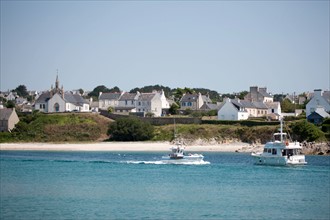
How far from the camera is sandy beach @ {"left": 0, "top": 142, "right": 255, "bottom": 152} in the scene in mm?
86812

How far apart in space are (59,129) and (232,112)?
28467mm

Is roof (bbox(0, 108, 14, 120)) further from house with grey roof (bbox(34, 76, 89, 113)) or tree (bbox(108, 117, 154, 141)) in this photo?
tree (bbox(108, 117, 154, 141))

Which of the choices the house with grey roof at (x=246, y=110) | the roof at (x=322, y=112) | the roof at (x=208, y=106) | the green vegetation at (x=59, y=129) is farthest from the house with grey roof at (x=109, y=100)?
the roof at (x=322, y=112)

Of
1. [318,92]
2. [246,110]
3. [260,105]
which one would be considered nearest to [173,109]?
[246,110]

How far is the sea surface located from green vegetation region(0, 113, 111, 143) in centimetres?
3380

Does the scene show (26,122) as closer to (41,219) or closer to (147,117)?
(147,117)

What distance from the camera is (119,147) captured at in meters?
89.6

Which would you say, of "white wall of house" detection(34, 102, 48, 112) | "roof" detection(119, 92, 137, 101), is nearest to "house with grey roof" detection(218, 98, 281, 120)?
"roof" detection(119, 92, 137, 101)

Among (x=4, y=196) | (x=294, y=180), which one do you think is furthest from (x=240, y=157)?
(x=4, y=196)

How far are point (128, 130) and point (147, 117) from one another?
8.66m

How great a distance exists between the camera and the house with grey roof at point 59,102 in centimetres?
11350

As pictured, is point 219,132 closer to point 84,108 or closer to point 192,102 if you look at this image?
point 192,102

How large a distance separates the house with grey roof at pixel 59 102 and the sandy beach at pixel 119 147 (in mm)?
17654

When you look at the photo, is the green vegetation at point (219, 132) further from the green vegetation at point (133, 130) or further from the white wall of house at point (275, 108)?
the white wall of house at point (275, 108)
